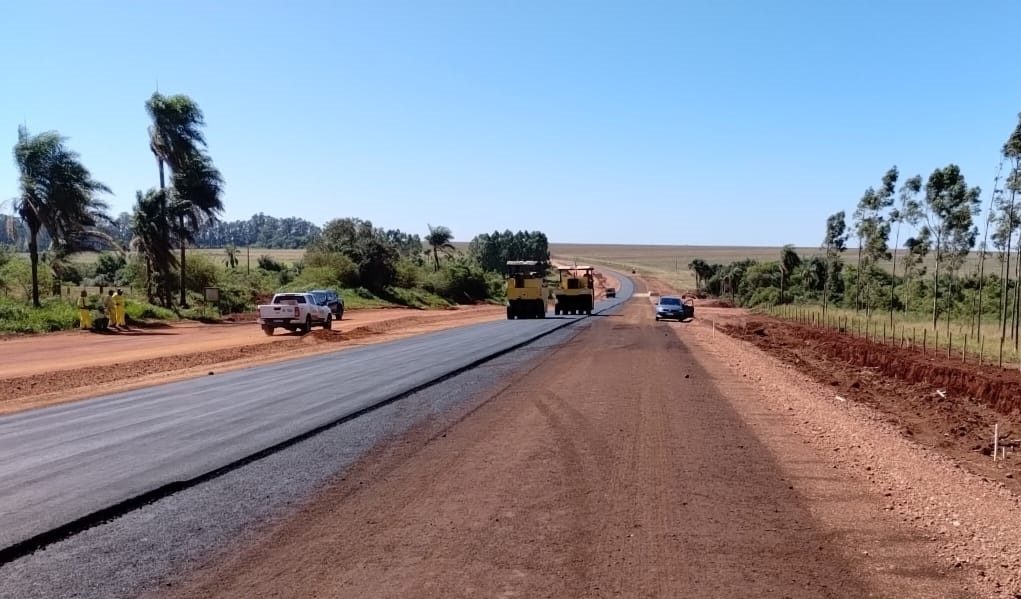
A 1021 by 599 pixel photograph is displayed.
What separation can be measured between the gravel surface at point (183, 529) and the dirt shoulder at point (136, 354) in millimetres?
7703

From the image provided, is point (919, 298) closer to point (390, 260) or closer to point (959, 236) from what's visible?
point (959, 236)

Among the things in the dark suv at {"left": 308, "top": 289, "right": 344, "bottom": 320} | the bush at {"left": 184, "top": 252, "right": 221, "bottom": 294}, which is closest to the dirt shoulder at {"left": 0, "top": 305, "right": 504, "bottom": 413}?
the dark suv at {"left": 308, "top": 289, "right": 344, "bottom": 320}

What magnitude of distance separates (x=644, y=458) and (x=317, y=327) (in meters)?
29.7

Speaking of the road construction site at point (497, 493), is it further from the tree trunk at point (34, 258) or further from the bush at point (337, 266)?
the bush at point (337, 266)

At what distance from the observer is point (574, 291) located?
51.1m

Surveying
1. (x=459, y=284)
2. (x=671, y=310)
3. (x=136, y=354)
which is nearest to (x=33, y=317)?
(x=136, y=354)

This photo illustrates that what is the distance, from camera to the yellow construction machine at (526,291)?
4538 centimetres

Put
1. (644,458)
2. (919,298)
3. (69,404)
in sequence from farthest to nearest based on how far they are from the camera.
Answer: (919,298) → (69,404) → (644,458)

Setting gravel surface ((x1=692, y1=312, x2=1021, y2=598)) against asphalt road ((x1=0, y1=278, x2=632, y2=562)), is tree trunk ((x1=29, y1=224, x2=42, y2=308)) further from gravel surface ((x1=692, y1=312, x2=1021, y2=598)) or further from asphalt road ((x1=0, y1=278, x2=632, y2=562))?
A: gravel surface ((x1=692, y1=312, x2=1021, y2=598))

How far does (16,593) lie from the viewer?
5410 millimetres

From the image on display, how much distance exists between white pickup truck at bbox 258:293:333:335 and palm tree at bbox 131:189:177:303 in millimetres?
13426

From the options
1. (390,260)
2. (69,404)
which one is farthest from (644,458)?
(390,260)

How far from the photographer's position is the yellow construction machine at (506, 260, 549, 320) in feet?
149

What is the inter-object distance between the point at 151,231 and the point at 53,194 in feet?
22.2
